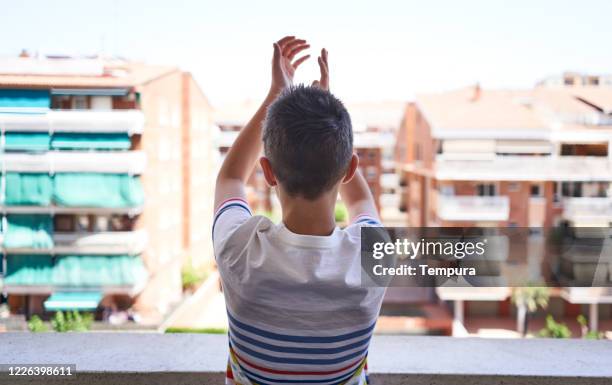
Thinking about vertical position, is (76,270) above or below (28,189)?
below

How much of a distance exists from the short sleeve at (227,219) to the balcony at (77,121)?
4.01 meters

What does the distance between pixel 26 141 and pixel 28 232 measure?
42.3 inches

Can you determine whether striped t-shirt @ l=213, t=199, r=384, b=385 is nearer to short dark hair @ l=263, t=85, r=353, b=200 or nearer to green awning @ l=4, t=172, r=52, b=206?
short dark hair @ l=263, t=85, r=353, b=200

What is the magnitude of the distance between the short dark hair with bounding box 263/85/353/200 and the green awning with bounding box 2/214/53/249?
5414 mm

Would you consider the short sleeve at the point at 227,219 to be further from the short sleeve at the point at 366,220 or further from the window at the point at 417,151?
the window at the point at 417,151

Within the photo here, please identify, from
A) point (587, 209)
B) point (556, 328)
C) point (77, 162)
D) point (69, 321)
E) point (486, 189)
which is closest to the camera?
point (587, 209)

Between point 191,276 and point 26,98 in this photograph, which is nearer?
point 26,98

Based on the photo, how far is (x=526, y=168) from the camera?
5.55 meters

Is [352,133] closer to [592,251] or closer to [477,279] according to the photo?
[477,279]

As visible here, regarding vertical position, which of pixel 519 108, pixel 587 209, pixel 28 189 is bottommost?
pixel 28 189

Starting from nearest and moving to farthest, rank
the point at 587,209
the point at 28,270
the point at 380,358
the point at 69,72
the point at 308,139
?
the point at 308,139
the point at 380,358
the point at 587,209
the point at 69,72
the point at 28,270

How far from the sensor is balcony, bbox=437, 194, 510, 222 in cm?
573

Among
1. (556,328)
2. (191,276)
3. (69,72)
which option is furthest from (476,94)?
(69,72)

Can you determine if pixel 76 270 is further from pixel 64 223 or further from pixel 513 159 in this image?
pixel 513 159
